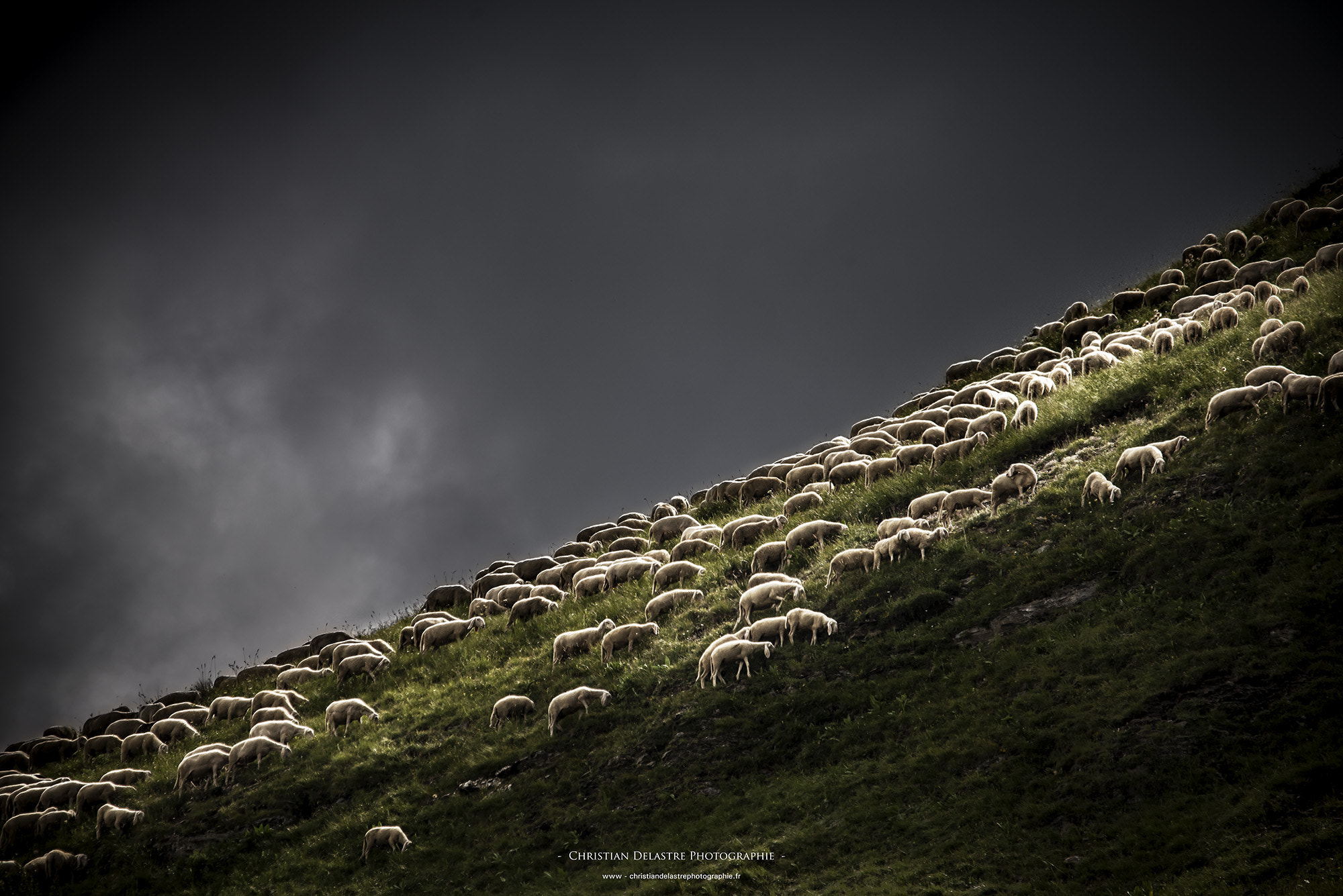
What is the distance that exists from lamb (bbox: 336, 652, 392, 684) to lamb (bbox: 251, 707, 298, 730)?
1884mm

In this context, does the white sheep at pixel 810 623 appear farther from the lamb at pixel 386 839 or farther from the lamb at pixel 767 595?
the lamb at pixel 386 839

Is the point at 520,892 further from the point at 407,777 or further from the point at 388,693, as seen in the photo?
the point at 388,693

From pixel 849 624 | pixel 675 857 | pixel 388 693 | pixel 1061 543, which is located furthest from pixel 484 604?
pixel 1061 543

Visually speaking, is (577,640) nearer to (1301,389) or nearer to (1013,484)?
(1013,484)

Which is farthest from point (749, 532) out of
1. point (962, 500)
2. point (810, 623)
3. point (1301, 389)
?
point (1301, 389)

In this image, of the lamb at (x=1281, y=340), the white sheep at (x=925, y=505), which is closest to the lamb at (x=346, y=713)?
the white sheep at (x=925, y=505)

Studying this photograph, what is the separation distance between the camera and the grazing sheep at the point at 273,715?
23.4 m

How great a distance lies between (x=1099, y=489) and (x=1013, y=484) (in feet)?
6.80

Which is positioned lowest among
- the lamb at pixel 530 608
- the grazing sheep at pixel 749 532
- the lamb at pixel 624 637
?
the lamb at pixel 624 637

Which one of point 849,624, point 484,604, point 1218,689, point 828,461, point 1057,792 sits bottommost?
point 1057,792

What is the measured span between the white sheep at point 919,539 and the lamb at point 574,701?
700cm

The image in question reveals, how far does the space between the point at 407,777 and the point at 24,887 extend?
26.2 ft

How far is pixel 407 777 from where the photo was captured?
62.5ft

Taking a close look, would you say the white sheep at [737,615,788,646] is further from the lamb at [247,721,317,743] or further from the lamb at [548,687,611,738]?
the lamb at [247,721,317,743]
